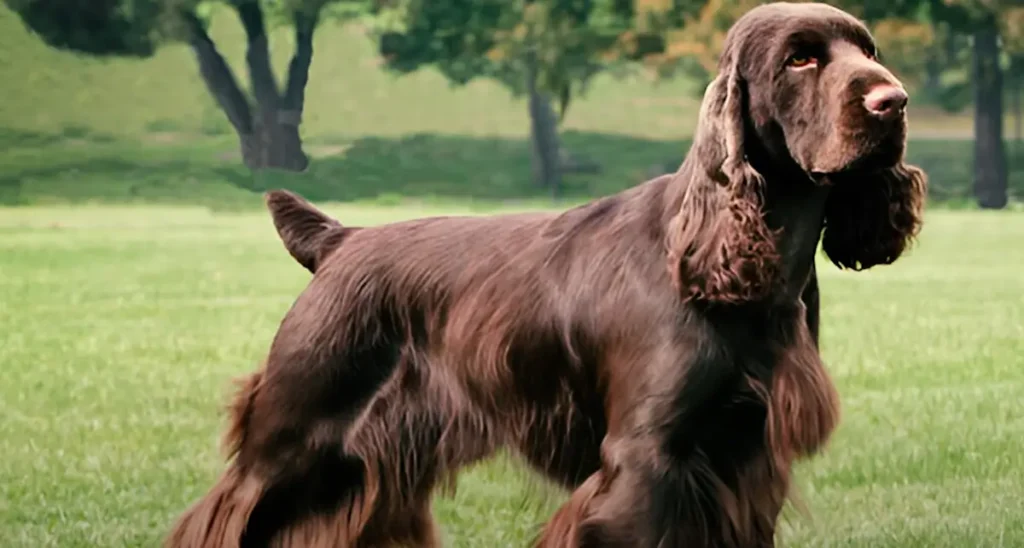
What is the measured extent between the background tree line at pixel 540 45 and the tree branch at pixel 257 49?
0.02 m

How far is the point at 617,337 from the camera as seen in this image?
287 centimetres

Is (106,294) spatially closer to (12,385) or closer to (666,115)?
(12,385)

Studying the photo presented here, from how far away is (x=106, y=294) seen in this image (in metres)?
10.4

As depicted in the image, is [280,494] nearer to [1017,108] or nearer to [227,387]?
[227,387]

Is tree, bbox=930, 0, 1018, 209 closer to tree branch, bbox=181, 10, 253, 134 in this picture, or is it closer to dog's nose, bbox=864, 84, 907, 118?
tree branch, bbox=181, 10, 253, 134

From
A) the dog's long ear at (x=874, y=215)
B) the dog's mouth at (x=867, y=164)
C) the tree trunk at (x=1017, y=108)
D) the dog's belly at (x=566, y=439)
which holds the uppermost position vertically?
the dog's mouth at (x=867, y=164)

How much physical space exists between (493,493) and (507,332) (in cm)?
180

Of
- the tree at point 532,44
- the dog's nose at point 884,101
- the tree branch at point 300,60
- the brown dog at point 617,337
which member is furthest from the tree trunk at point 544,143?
the dog's nose at point 884,101

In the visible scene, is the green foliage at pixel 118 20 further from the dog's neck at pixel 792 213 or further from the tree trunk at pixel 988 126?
the dog's neck at pixel 792 213

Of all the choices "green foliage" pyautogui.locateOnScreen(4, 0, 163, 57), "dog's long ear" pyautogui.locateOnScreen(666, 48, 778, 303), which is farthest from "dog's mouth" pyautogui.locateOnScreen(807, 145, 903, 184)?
"green foliage" pyautogui.locateOnScreen(4, 0, 163, 57)

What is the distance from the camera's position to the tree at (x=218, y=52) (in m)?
13.9

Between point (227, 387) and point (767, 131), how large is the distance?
159 cm

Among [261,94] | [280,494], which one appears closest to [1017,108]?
[261,94]

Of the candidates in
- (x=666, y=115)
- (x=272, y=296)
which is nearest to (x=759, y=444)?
(x=272, y=296)
